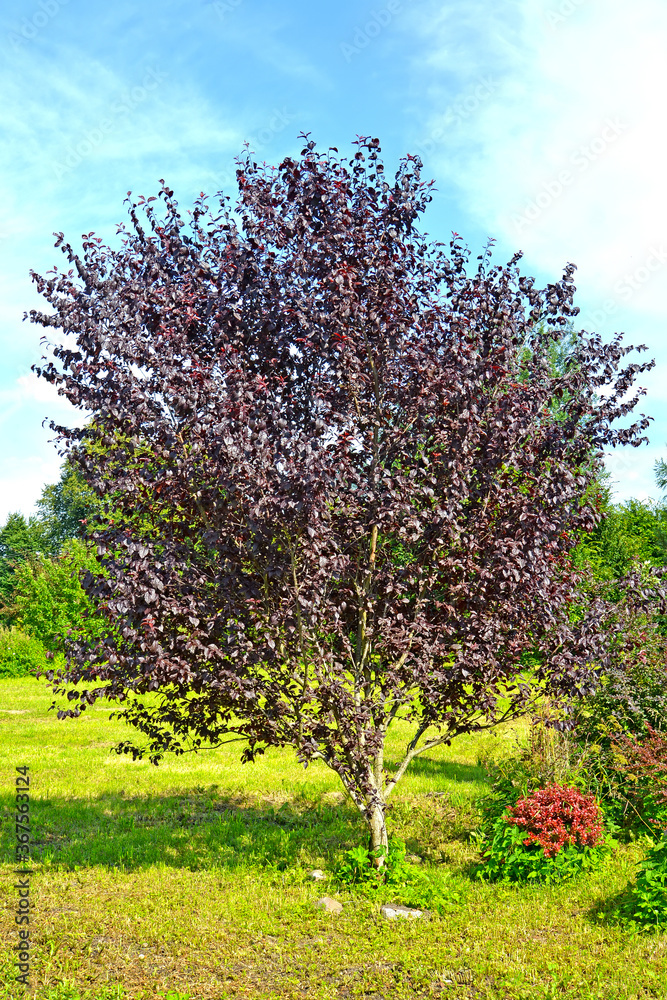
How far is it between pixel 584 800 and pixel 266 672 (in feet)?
11.8

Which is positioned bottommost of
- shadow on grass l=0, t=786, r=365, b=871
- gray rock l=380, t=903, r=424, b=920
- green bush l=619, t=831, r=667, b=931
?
shadow on grass l=0, t=786, r=365, b=871

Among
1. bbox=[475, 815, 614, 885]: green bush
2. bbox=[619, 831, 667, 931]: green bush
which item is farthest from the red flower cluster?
bbox=[619, 831, 667, 931]: green bush

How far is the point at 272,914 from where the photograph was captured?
692 centimetres

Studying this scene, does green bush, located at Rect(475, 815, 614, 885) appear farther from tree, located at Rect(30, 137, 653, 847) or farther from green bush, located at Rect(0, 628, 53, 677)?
green bush, located at Rect(0, 628, 53, 677)

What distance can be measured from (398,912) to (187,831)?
12.0 feet

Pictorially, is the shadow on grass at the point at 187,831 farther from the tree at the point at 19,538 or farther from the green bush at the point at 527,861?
the tree at the point at 19,538

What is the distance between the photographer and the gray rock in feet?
22.2

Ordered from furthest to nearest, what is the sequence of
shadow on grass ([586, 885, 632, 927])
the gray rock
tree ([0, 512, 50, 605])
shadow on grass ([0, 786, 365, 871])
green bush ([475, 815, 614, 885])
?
tree ([0, 512, 50, 605])
shadow on grass ([0, 786, 365, 871])
green bush ([475, 815, 614, 885])
the gray rock
shadow on grass ([586, 885, 632, 927])

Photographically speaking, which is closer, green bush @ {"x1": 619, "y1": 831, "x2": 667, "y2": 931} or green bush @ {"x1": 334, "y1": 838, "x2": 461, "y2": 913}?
green bush @ {"x1": 619, "y1": 831, "x2": 667, "y2": 931}

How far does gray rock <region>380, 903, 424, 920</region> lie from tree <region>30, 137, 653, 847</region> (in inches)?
31.6

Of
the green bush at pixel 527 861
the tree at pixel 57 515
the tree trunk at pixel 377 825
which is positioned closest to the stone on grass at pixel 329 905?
the tree trunk at pixel 377 825

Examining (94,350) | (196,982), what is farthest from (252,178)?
(196,982)

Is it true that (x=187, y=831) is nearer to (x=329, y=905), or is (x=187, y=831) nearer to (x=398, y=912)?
(x=329, y=905)

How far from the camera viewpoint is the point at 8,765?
45.3ft
